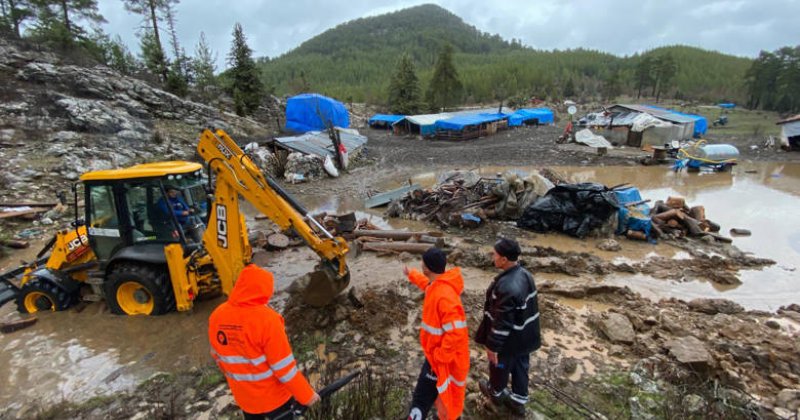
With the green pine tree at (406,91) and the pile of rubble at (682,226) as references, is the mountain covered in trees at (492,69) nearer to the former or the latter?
the green pine tree at (406,91)

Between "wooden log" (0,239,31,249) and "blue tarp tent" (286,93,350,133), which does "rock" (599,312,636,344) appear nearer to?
"wooden log" (0,239,31,249)

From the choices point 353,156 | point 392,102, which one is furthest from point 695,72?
point 353,156

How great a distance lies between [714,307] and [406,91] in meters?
42.7

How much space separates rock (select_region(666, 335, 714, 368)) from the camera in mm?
4004

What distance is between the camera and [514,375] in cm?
346

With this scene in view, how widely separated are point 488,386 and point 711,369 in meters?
2.51

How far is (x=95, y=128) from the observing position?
15.8 meters

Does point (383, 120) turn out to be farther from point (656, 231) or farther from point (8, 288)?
point (8, 288)

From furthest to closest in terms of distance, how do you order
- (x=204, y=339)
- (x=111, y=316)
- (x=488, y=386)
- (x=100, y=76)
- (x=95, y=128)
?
1. (x=100, y=76)
2. (x=95, y=128)
3. (x=111, y=316)
4. (x=204, y=339)
5. (x=488, y=386)

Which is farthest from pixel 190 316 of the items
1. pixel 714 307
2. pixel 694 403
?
pixel 714 307

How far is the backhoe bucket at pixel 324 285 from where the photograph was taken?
16.5 feet

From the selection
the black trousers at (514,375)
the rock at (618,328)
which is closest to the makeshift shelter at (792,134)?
the rock at (618,328)

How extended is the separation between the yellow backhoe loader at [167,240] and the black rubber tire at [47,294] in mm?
13

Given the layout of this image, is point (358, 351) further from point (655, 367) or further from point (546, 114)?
point (546, 114)
